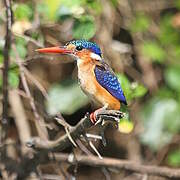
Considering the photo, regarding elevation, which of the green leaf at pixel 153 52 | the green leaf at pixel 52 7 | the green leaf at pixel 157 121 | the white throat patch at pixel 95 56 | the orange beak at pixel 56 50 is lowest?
the green leaf at pixel 157 121

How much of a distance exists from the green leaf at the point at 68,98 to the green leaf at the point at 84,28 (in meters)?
0.77

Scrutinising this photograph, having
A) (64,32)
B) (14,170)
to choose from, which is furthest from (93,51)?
(64,32)

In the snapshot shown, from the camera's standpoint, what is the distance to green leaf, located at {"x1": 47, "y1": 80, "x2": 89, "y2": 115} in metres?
3.71

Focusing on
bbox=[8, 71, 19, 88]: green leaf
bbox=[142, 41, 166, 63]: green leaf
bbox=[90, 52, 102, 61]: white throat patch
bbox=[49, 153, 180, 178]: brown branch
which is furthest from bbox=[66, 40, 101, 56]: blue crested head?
bbox=[142, 41, 166, 63]: green leaf

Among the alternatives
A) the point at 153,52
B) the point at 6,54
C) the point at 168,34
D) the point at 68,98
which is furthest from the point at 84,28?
the point at 168,34

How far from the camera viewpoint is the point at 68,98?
3.72 meters

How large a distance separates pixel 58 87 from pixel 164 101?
0.89 meters

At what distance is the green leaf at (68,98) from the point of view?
3.71 metres

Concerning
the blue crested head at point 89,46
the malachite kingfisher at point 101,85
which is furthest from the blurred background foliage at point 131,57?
the malachite kingfisher at point 101,85

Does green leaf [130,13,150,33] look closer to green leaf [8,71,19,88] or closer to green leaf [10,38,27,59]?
green leaf [10,38,27,59]

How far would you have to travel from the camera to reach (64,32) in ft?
13.4

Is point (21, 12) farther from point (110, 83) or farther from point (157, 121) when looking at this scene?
point (157, 121)

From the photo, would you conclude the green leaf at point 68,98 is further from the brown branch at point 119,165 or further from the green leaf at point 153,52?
the green leaf at point 153,52

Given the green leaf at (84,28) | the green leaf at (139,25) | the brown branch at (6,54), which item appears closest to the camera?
the brown branch at (6,54)
